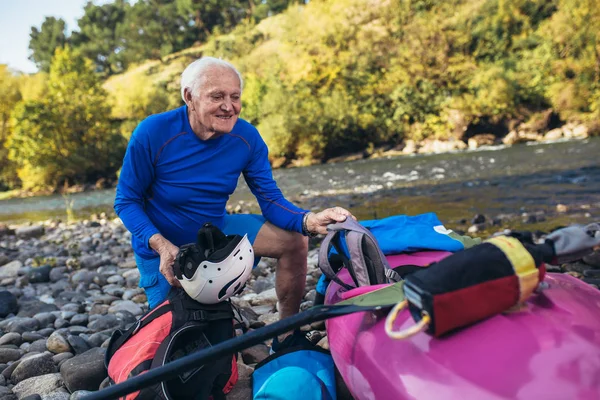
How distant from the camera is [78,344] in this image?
9.21ft

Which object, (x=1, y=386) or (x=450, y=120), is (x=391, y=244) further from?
(x=450, y=120)

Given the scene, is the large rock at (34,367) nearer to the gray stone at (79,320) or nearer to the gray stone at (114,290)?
the gray stone at (79,320)

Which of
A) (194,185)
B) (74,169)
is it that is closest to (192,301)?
(194,185)

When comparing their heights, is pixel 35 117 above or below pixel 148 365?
above

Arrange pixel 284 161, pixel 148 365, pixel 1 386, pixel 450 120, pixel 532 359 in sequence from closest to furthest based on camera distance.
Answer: pixel 532 359
pixel 148 365
pixel 1 386
pixel 450 120
pixel 284 161

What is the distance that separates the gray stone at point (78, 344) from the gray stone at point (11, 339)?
1.37 ft

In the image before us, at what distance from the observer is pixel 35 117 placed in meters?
32.2

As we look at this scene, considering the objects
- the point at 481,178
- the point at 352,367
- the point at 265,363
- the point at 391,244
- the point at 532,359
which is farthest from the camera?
the point at 481,178

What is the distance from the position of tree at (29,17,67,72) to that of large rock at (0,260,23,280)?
81.2 meters

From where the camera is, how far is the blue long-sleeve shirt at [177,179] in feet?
8.65

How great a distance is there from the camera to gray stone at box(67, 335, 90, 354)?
2795 mm

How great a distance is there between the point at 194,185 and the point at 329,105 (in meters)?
28.2

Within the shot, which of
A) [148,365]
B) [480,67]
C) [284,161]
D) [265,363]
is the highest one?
[480,67]

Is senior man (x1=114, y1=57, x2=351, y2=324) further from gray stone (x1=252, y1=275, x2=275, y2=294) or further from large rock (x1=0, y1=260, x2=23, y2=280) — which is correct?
large rock (x1=0, y1=260, x2=23, y2=280)
